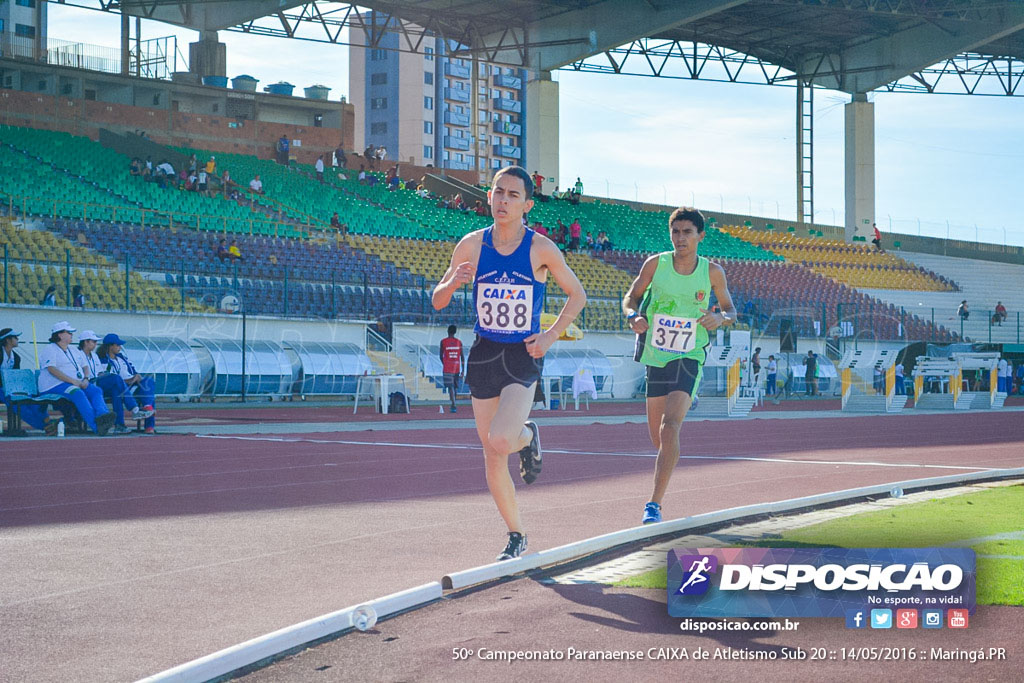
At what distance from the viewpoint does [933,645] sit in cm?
389

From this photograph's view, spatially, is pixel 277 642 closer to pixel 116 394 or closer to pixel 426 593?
pixel 426 593

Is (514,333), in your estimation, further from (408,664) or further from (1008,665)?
(1008,665)

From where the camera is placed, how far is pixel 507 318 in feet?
20.5

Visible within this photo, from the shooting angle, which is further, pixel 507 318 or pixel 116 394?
pixel 116 394

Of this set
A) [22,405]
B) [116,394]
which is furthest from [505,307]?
[116,394]

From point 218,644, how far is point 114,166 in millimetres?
38693

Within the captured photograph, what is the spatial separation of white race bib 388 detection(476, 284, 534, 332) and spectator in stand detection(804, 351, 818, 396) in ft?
114

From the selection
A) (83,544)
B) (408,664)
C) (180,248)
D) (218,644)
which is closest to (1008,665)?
(408,664)

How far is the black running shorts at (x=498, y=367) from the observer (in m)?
6.24

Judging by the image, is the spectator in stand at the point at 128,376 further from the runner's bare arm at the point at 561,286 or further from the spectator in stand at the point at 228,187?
the spectator in stand at the point at 228,187

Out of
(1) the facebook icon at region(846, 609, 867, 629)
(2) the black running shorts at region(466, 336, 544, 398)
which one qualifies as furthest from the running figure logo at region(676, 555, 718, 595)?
(2) the black running shorts at region(466, 336, 544, 398)

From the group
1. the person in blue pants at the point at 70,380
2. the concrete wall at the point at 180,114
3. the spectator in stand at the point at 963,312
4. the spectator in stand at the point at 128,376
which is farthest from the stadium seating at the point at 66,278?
the spectator in stand at the point at 963,312

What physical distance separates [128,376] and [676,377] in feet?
39.4

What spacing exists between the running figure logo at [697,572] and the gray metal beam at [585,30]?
41422 mm
